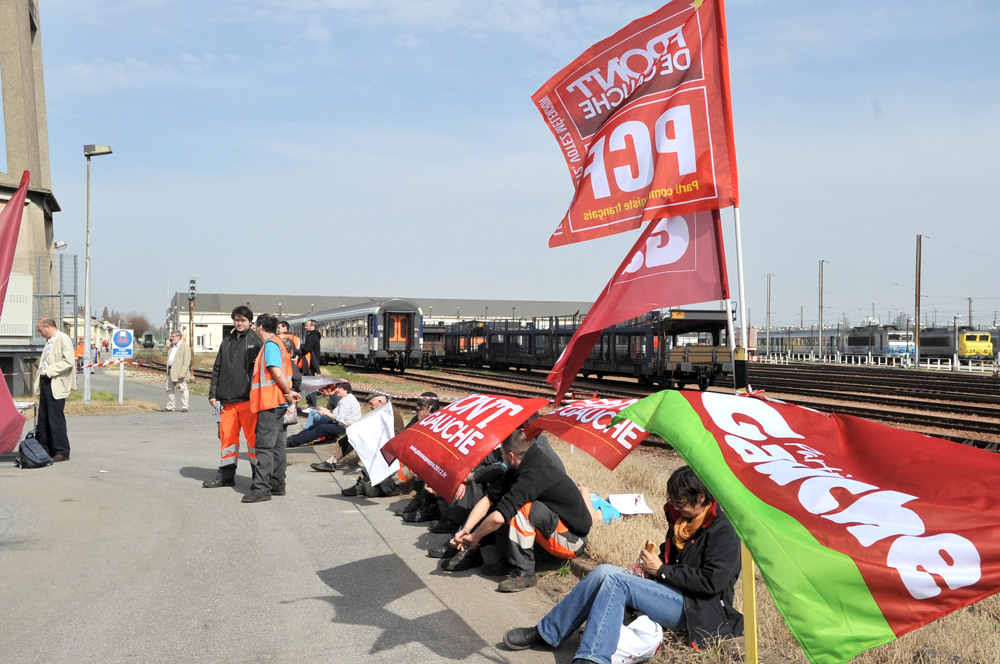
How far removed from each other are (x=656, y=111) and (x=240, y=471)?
7.54 m

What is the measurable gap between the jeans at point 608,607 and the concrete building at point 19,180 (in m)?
19.4

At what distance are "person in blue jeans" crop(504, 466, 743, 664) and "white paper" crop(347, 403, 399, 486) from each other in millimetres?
4409

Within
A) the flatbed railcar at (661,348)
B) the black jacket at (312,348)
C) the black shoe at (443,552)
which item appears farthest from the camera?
the flatbed railcar at (661,348)

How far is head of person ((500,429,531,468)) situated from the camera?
581 cm

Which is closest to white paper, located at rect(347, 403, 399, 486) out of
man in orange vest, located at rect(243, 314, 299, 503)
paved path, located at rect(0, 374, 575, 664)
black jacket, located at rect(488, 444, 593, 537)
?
paved path, located at rect(0, 374, 575, 664)

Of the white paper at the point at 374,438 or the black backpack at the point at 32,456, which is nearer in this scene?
the white paper at the point at 374,438

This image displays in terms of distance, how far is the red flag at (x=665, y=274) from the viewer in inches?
194

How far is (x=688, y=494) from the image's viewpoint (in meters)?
4.52

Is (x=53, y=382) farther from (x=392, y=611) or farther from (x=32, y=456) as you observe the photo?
(x=392, y=611)

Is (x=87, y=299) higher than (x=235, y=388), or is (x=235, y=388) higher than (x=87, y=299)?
(x=87, y=299)

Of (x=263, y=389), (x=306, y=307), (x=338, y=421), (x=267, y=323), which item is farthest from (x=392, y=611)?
(x=306, y=307)

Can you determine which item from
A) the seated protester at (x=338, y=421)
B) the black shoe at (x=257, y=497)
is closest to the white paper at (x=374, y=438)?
the black shoe at (x=257, y=497)

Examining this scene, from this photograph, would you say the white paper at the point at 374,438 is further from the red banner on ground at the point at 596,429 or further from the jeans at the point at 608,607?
the jeans at the point at 608,607

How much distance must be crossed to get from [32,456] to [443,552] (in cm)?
675
